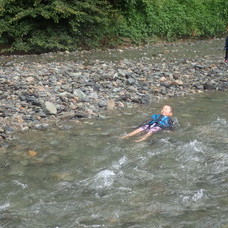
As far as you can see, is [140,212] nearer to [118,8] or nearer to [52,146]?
[52,146]

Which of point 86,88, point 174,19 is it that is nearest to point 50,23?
→ point 174,19

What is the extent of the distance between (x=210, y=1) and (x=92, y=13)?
496 inches

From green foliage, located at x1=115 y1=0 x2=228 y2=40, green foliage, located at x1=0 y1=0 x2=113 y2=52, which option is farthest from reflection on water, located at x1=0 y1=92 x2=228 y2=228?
green foliage, located at x1=115 y1=0 x2=228 y2=40

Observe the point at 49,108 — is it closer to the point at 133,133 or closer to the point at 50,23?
the point at 133,133

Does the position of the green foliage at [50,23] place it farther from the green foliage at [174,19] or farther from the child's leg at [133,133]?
the child's leg at [133,133]

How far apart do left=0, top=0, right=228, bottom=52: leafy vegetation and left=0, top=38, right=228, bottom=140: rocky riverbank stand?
6367 millimetres

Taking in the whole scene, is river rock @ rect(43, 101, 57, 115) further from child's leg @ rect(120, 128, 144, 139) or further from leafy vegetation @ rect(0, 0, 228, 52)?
leafy vegetation @ rect(0, 0, 228, 52)

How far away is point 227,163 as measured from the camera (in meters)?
6.15

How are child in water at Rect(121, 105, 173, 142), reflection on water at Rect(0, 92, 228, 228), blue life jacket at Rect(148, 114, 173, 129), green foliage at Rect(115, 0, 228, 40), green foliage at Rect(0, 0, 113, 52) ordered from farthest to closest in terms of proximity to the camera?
green foliage at Rect(115, 0, 228, 40) < green foliage at Rect(0, 0, 113, 52) < blue life jacket at Rect(148, 114, 173, 129) < child in water at Rect(121, 105, 173, 142) < reflection on water at Rect(0, 92, 228, 228)

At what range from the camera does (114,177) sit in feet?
18.8

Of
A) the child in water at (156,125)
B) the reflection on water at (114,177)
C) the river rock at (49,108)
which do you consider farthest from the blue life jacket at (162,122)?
the river rock at (49,108)

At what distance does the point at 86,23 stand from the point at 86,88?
37.2 feet

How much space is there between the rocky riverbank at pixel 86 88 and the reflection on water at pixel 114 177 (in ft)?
2.90

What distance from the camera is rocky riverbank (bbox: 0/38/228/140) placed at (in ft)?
29.1
